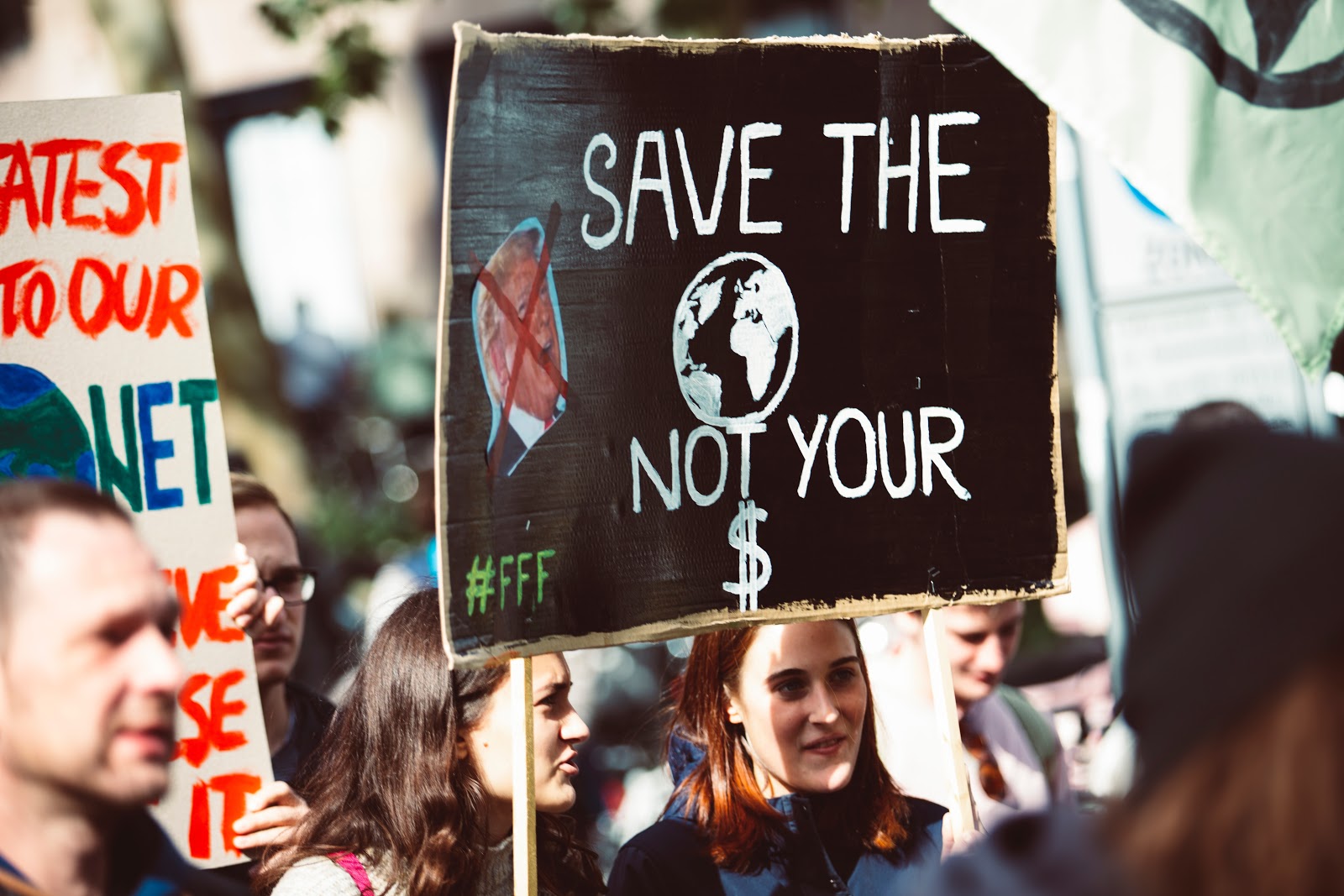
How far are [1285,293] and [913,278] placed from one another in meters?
0.66

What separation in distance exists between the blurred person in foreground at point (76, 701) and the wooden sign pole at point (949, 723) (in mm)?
1469

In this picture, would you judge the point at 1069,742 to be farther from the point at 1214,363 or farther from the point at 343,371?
the point at 343,371

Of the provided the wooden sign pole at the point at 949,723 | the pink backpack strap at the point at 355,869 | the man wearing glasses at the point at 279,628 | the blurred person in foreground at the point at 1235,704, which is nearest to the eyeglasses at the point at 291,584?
the man wearing glasses at the point at 279,628

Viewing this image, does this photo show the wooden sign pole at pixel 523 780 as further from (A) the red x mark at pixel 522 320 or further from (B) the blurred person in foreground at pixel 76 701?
(B) the blurred person in foreground at pixel 76 701

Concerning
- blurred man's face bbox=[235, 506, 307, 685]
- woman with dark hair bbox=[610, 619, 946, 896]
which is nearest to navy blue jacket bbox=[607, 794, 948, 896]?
woman with dark hair bbox=[610, 619, 946, 896]

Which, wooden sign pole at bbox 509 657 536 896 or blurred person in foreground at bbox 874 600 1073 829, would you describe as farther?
blurred person in foreground at bbox 874 600 1073 829

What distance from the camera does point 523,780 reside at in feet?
7.38

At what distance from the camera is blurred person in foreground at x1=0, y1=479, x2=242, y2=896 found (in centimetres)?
144

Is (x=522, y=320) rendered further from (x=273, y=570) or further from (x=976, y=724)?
(x=976, y=724)

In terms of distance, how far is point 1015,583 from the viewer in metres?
2.72

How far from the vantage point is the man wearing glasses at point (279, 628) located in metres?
2.93

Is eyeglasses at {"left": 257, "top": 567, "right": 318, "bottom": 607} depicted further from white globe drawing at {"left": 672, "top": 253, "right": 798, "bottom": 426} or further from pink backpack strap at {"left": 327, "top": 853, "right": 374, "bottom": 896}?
white globe drawing at {"left": 672, "top": 253, "right": 798, "bottom": 426}

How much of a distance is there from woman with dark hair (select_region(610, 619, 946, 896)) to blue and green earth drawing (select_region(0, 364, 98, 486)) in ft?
3.94

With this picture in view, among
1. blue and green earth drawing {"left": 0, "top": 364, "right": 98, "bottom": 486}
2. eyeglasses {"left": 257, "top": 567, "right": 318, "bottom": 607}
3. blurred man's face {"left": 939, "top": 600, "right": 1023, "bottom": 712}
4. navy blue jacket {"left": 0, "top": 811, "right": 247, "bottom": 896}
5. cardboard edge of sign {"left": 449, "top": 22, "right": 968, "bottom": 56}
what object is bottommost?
navy blue jacket {"left": 0, "top": 811, "right": 247, "bottom": 896}
